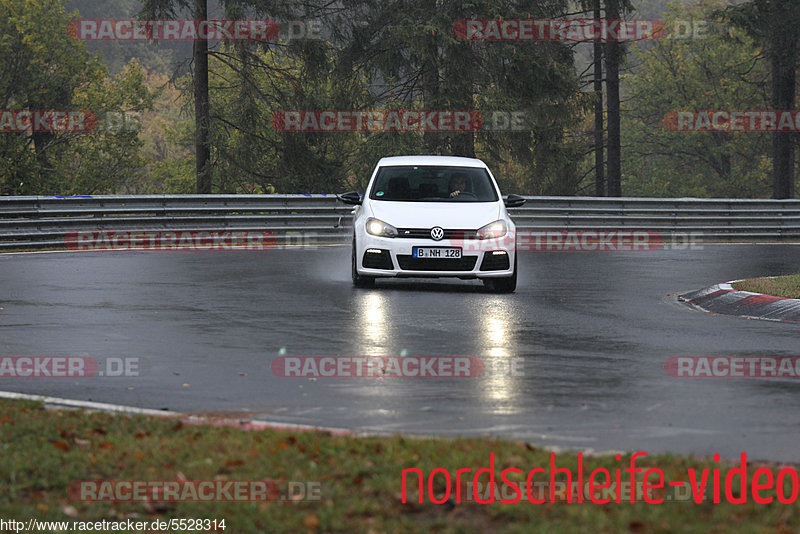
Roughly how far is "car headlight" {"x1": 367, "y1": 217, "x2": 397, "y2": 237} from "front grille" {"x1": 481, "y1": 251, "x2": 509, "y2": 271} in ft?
4.04

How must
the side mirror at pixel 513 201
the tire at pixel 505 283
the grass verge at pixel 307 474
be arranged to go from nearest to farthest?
the grass verge at pixel 307 474
the tire at pixel 505 283
the side mirror at pixel 513 201

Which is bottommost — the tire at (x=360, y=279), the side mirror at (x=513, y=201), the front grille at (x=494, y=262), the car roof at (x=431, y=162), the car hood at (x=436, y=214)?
the tire at (x=360, y=279)

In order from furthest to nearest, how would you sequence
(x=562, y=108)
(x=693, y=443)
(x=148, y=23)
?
1. (x=562, y=108)
2. (x=148, y=23)
3. (x=693, y=443)

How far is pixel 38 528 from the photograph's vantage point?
549 cm

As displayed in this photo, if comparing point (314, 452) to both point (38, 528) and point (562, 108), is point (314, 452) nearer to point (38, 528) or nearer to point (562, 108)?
point (38, 528)

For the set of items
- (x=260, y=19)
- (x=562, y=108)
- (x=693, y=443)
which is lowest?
(x=693, y=443)

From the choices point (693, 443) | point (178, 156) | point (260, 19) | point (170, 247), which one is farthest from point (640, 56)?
point (693, 443)

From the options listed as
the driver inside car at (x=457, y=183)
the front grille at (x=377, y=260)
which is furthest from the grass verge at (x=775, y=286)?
the front grille at (x=377, y=260)

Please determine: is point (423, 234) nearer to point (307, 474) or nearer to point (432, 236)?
point (432, 236)

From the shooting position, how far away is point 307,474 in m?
6.25

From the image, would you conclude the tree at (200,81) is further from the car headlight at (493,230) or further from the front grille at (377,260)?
the car headlight at (493,230)

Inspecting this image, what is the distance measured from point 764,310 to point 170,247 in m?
14.6

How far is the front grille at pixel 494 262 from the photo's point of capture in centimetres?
1642

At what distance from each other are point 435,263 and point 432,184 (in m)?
1.73
